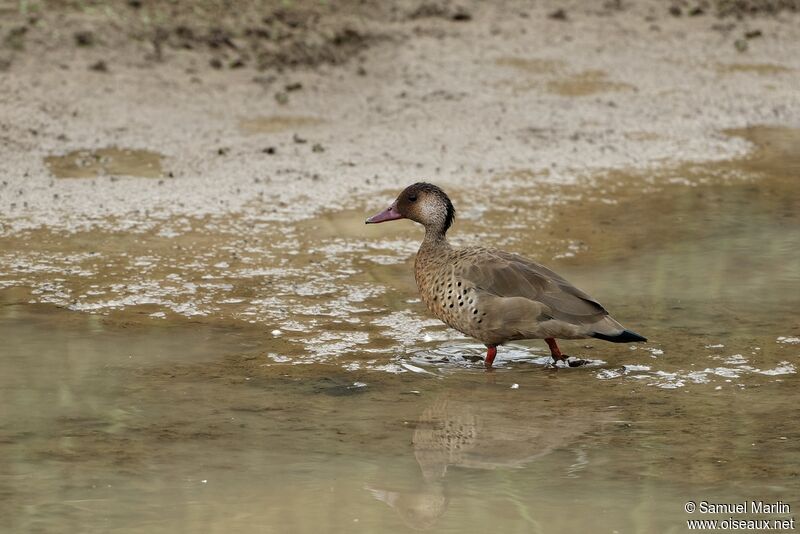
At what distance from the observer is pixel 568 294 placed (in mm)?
7559

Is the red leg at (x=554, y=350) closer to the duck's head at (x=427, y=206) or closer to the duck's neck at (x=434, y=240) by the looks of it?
the duck's neck at (x=434, y=240)

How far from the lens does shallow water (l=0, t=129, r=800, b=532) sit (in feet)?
18.5

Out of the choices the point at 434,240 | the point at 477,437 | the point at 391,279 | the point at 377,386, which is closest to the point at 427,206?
the point at 434,240

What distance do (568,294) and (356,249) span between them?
8.75ft

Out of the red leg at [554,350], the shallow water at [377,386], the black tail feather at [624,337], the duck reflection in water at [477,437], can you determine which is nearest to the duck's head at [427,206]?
the shallow water at [377,386]

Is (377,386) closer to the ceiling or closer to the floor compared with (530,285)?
closer to the floor

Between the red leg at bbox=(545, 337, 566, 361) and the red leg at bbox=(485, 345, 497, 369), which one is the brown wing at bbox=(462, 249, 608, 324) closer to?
the red leg at bbox=(545, 337, 566, 361)

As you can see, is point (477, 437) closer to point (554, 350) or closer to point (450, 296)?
point (554, 350)

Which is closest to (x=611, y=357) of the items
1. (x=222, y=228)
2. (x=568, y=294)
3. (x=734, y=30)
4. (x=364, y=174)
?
(x=568, y=294)

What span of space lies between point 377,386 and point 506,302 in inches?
34.5

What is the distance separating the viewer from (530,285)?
25.1 feet

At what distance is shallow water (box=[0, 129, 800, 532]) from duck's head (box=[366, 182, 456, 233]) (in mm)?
558

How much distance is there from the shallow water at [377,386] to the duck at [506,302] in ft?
0.71

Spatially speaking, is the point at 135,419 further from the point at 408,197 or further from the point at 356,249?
the point at 356,249
